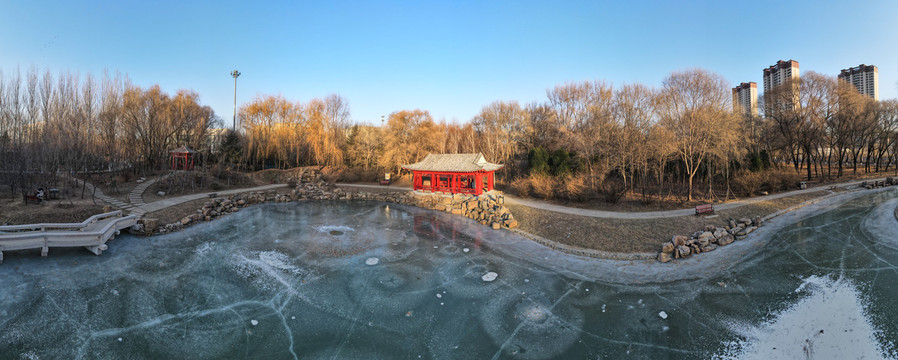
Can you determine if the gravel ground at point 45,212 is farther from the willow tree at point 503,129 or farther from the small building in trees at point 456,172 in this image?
the willow tree at point 503,129

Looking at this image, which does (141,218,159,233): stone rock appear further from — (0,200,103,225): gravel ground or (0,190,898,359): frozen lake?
(0,200,103,225): gravel ground

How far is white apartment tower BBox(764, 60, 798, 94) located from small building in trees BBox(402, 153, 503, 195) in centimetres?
2585

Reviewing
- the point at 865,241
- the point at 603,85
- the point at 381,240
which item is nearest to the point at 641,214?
the point at 865,241

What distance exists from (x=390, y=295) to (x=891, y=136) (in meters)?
40.1

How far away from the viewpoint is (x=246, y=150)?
31.6 m

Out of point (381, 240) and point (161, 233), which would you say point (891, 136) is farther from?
point (161, 233)

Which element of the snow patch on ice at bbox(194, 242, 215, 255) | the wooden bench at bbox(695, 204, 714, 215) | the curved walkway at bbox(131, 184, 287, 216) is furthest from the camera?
the curved walkway at bbox(131, 184, 287, 216)

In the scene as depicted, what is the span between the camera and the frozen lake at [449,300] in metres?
6.30

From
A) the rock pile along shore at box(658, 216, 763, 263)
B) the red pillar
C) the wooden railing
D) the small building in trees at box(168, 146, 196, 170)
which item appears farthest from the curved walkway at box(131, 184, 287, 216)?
Result: the rock pile along shore at box(658, 216, 763, 263)

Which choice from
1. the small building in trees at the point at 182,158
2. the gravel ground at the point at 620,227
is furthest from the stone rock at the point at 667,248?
the small building in trees at the point at 182,158

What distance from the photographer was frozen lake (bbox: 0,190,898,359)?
6.30 metres

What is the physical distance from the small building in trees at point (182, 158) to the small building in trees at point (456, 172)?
17.8 metres

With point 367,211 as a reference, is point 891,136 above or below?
above

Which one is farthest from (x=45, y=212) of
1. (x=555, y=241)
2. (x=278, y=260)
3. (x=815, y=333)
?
(x=815, y=333)
